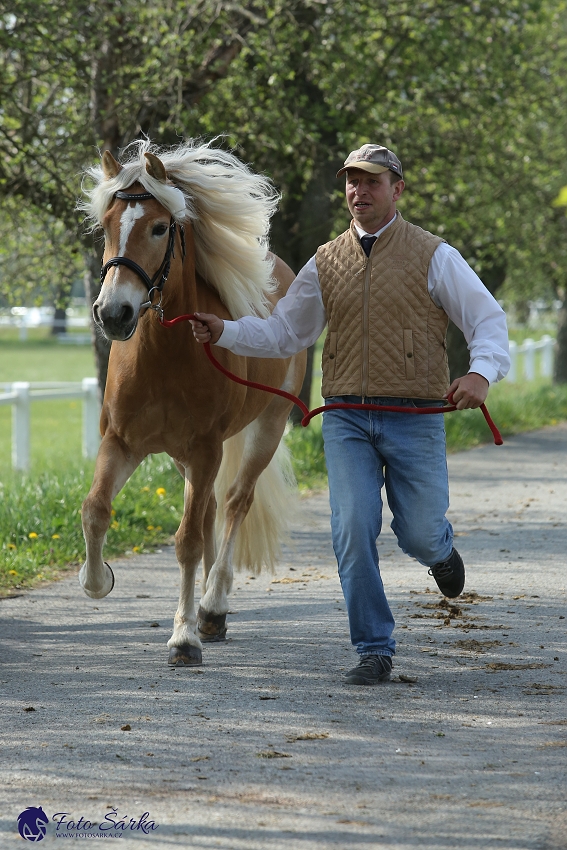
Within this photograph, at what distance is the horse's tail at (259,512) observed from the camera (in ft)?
21.7

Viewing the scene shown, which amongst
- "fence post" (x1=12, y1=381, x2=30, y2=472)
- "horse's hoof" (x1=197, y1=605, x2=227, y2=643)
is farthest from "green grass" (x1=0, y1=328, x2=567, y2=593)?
"horse's hoof" (x1=197, y1=605, x2=227, y2=643)

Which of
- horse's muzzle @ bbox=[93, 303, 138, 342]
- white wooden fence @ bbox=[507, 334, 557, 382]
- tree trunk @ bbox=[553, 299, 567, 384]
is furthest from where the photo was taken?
white wooden fence @ bbox=[507, 334, 557, 382]

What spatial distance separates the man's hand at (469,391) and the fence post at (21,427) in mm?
8316

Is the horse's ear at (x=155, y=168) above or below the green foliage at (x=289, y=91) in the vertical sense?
below

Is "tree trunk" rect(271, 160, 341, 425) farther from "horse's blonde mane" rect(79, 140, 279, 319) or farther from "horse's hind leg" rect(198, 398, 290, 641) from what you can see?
"horse's blonde mane" rect(79, 140, 279, 319)

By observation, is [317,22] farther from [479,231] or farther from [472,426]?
[472,426]

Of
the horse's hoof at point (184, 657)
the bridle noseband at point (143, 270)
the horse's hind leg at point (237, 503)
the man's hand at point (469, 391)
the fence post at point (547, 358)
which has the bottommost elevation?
the fence post at point (547, 358)

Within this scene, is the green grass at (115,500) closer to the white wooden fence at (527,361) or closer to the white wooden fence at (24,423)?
the white wooden fence at (24,423)

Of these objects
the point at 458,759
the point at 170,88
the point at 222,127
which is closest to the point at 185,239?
the point at 458,759

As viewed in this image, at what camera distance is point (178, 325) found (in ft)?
16.7

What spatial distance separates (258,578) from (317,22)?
5879 mm

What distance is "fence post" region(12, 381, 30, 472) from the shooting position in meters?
11.9

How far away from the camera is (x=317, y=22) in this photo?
10.5m

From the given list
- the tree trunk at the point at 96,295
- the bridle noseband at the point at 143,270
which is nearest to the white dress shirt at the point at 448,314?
the bridle noseband at the point at 143,270
